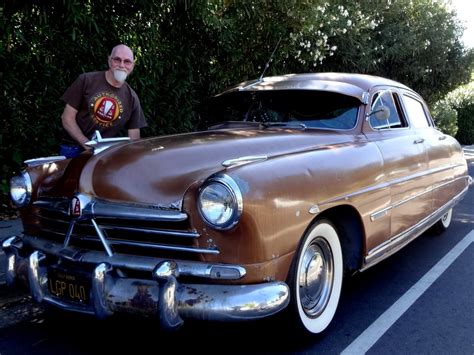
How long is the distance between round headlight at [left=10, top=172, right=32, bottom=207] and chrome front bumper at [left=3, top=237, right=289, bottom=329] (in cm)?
84

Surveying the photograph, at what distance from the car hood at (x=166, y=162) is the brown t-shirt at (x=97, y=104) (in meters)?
0.81

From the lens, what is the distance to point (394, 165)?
394 cm

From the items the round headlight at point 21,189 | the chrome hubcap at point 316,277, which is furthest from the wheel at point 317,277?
the round headlight at point 21,189

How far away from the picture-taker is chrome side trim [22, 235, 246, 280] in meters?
2.47

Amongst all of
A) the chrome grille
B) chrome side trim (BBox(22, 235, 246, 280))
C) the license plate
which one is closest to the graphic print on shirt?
the chrome grille

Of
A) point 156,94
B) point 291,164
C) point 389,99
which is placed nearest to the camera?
point 291,164

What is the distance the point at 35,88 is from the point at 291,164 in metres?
4.12

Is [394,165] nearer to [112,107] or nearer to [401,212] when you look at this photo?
[401,212]

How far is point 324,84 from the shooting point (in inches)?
164

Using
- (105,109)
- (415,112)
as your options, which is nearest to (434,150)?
(415,112)

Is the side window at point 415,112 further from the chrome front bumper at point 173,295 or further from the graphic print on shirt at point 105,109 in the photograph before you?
the chrome front bumper at point 173,295

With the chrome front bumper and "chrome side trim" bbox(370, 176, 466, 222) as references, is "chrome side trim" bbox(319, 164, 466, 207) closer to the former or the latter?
"chrome side trim" bbox(370, 176, 466, 222)

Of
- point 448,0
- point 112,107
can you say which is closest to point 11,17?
point 112,107

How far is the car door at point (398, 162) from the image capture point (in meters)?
3.87
